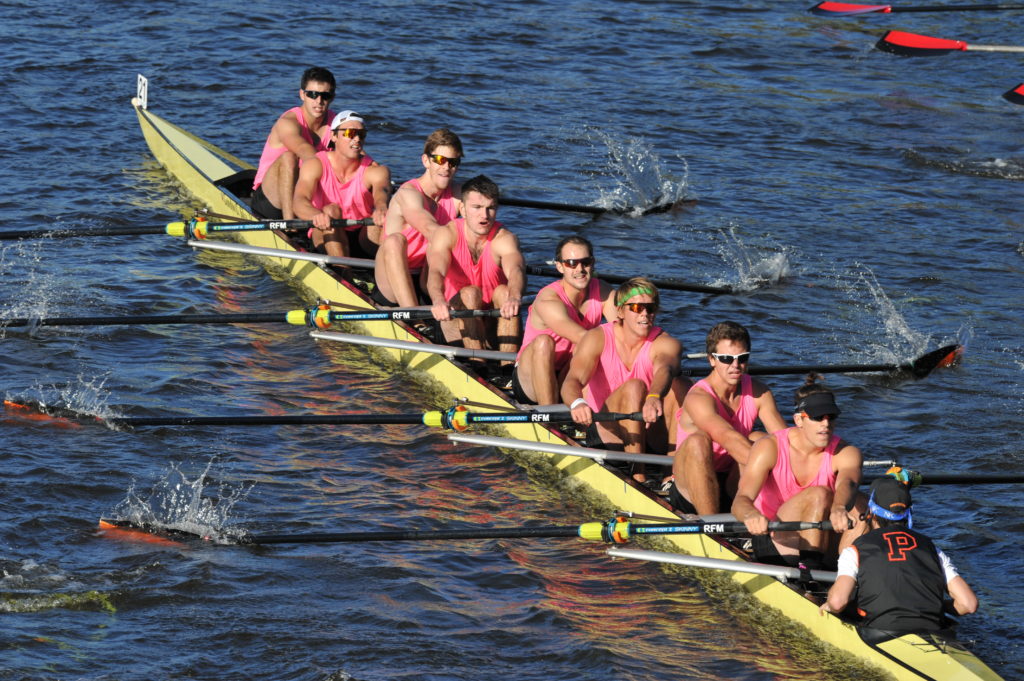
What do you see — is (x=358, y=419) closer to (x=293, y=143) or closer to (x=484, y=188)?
(x=484, y=188)

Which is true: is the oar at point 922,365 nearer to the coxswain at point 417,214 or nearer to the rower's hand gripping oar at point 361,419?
the rower's hand gripping oar at point 361,419

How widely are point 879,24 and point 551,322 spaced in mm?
16088

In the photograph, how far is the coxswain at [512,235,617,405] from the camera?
9.48 meters

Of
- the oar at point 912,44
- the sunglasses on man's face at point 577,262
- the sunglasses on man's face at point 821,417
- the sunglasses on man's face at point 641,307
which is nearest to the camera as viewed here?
the sunglasses on man's face at point 821,417

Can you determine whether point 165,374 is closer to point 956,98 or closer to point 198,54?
point 198,54

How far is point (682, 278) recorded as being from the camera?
1397cm

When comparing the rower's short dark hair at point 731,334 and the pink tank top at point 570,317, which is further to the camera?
the pink tank top at point 570,317

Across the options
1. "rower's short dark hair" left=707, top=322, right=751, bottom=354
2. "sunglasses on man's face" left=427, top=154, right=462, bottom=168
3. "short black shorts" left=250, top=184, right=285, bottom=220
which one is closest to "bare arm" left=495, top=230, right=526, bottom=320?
"sunglasses on man's face" left=427, top=154, right=462, bottom=168

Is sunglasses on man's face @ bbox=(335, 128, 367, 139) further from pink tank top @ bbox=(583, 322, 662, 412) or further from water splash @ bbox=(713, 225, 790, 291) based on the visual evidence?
pink tank top @ bbox=(583, 322, 662, 412)

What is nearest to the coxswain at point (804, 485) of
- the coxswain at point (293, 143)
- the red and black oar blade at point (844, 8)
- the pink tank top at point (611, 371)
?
the pink tank top at point (611, 371)

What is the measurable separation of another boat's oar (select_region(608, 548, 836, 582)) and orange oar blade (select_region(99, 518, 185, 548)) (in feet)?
8.89

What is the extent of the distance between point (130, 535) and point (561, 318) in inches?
124

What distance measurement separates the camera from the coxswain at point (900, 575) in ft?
22.6

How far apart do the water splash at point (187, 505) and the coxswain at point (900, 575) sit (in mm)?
3848
